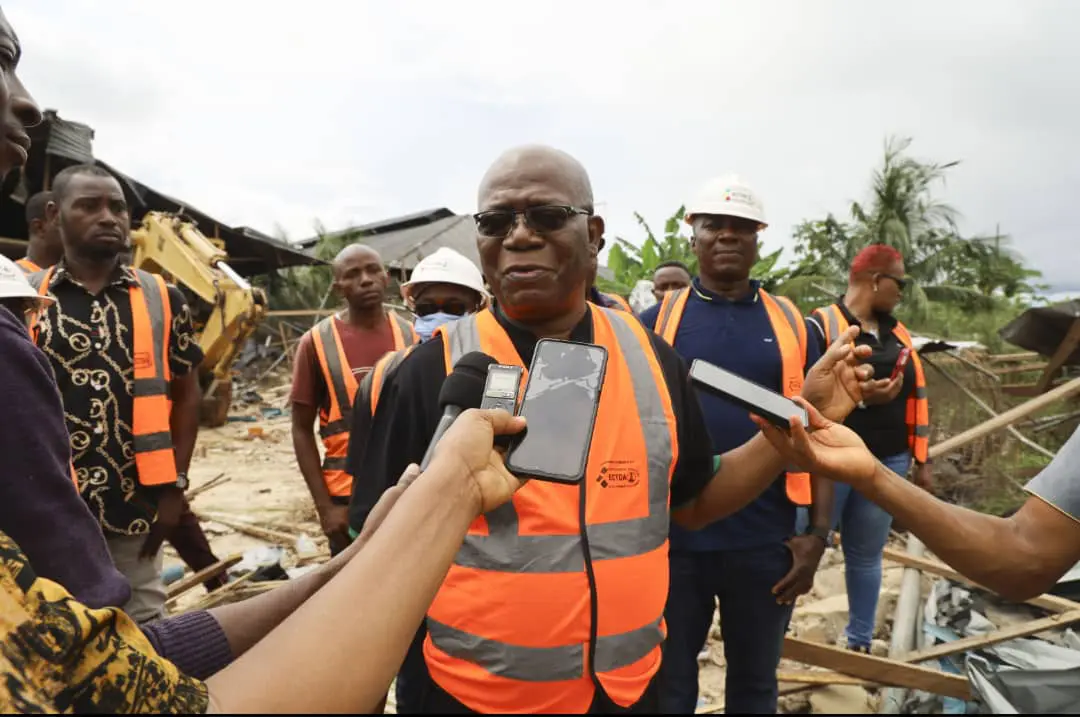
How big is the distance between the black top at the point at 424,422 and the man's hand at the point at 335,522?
198 cm

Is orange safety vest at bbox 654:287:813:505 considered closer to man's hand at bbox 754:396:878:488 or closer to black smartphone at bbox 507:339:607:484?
man's hand at bbox 754:396:878:488

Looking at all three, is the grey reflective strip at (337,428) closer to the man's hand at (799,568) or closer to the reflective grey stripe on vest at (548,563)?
the reflective grey stripe on vest at (548,563)

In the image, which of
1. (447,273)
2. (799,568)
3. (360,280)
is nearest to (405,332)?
(360,280)

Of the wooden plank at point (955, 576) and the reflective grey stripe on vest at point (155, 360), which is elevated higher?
the reflective grey stripe on vest at point (155, 360)

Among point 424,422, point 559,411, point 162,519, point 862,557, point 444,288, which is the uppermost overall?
point 444,288

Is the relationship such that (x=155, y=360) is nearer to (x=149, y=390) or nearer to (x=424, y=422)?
(x=149, y=390)

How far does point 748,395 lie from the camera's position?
181 centimetres

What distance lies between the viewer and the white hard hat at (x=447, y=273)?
3.89 metres

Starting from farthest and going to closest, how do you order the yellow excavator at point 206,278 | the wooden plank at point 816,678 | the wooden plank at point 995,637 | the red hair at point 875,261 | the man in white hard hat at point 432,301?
1. the yellow excavator at point 206,278
2. the red hair at point 875,261
3. the wooden plank at point 816,678
4. the wooden plank at point 995,637
5. the man in white hard hat at point 432,301

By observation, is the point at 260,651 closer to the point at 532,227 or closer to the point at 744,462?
the point at 532,227

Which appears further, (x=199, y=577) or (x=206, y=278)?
(x=206, y=278)

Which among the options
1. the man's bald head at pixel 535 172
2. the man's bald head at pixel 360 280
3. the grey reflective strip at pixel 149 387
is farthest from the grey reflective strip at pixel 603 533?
the man's bald head at pixel 360 280

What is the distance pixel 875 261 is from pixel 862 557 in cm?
196

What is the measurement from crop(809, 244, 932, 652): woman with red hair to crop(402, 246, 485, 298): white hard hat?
217 cm
